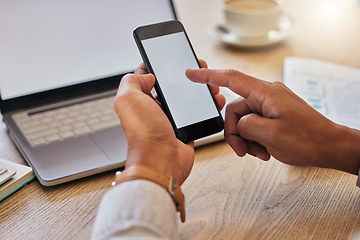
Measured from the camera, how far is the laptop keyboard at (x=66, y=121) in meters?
0.69

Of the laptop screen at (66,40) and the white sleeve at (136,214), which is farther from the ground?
the laptop screen at (66,40)

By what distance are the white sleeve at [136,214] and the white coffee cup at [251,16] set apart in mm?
701

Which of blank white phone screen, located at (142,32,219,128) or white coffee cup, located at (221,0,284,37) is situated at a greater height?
blank white phone screen, located at (142,32,219,128)

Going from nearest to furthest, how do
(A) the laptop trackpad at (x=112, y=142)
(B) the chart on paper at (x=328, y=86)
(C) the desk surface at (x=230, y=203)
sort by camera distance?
(C) the desk surface at (x=230, y=203) → (A) the laptop trackpad at (x=112, y=142) → (B) the chart on paper at (x=328, y=86)

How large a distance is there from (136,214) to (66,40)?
0.50 m

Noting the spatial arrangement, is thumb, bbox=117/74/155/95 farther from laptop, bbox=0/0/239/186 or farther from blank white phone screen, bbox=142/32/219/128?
laptop, bbox=0/0/239/186

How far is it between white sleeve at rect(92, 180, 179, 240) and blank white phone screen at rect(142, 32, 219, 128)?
171 millimetres

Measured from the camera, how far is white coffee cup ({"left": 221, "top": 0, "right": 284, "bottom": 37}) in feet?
3.30

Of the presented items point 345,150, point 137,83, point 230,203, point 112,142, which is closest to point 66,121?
point 112,142

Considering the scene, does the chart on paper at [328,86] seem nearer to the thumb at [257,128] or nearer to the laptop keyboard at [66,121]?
the thumb at [257,128]

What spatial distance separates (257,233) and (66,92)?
0.48 meters

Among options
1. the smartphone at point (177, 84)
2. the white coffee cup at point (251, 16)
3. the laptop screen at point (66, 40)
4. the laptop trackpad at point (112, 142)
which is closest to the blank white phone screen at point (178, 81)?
the smartphone at point (177, 84)

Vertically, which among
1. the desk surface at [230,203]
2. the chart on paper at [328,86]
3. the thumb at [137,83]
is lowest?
the chart on paper at [328,86]

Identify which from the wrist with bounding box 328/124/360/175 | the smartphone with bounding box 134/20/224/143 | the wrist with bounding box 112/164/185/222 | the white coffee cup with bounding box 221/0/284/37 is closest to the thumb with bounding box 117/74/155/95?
the smartphone with bounding box 134/20/224/143
